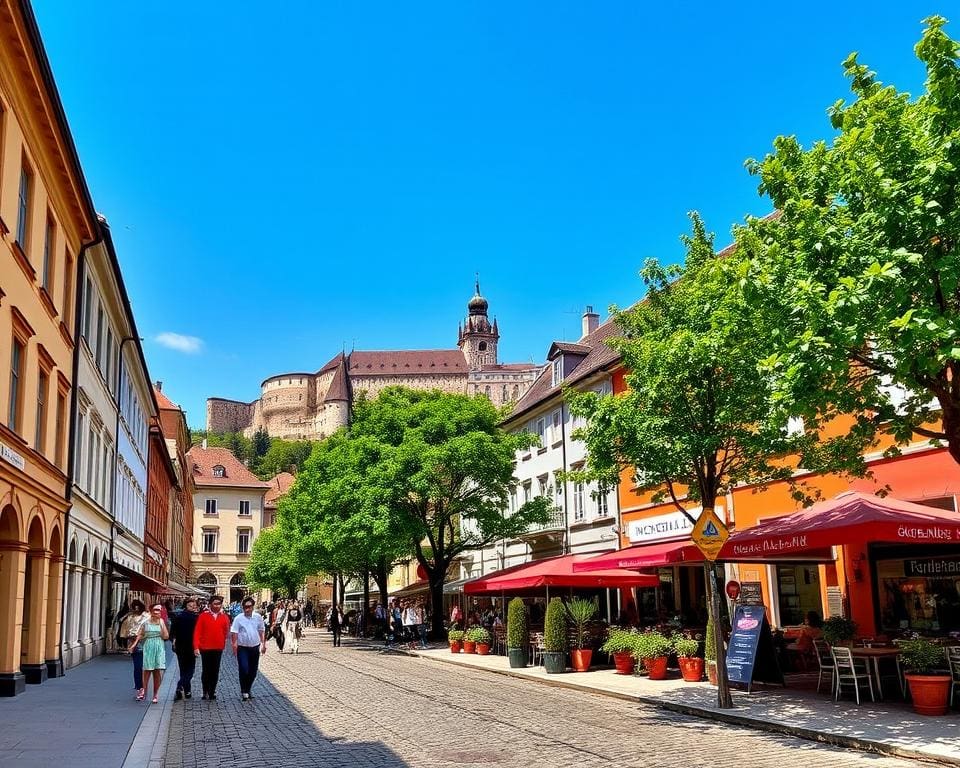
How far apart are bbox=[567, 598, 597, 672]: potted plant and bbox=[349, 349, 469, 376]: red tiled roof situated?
16843 centimetres

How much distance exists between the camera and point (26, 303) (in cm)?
1712

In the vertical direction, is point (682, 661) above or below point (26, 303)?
below

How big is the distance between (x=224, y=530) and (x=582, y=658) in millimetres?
73633

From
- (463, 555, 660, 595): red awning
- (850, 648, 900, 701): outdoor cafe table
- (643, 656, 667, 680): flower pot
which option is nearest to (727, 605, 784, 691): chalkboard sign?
(850, 648, 900, 701): outdoor cafe table

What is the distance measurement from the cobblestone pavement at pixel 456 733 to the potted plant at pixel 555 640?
8.28ft

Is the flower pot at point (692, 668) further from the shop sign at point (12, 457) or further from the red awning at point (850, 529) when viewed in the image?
the shop sign at point (12, 457)

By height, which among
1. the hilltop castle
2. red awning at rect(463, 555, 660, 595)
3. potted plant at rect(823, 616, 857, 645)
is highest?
the hilltop castle

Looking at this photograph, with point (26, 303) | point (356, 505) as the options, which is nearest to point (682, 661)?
point (26, 303)

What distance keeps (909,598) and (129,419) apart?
29903 mm

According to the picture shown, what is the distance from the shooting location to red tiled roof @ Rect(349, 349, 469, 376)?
194 metres

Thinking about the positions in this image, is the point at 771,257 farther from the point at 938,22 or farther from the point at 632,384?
the point at 632,384

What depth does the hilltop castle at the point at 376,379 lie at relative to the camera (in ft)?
599

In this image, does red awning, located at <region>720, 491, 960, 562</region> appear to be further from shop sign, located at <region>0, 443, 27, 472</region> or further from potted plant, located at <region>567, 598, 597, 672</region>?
shop sign, located at <region>0, 443, 27, 472</region>

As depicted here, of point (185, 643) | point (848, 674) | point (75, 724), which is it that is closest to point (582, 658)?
point (848, 674)
